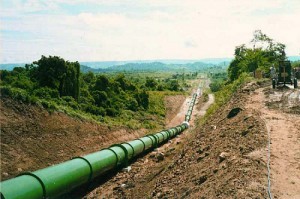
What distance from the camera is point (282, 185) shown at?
11.0 m

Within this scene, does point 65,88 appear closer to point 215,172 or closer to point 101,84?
point 101,84

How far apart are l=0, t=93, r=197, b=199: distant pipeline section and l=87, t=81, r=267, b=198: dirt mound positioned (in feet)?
4.98

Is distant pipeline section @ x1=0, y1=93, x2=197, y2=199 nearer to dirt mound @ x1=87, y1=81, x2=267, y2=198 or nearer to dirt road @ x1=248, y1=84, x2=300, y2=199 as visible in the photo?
dirt mound @ x1=87, y1=81, x2=267, y2=198

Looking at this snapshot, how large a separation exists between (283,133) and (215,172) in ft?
16.9

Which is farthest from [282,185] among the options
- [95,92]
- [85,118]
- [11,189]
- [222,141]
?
[95,92]

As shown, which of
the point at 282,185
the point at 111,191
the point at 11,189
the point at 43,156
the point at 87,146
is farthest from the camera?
the point at 87,146

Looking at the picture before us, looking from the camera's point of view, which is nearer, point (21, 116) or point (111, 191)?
point (111, 191)

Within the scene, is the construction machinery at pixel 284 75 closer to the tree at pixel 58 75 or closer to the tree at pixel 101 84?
the tree at pixel 58 75

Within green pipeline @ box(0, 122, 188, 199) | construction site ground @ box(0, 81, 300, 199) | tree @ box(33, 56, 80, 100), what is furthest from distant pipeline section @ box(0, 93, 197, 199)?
tree @ box(33, 56, 80, 100)

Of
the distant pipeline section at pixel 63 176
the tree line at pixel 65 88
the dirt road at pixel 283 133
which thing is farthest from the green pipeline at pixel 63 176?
the tree line at pixel 65 88

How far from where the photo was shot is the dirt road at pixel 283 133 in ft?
36.5

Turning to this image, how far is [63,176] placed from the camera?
1622 cm

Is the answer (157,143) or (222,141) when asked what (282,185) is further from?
(157,143)

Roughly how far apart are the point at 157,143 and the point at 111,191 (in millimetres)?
11929
